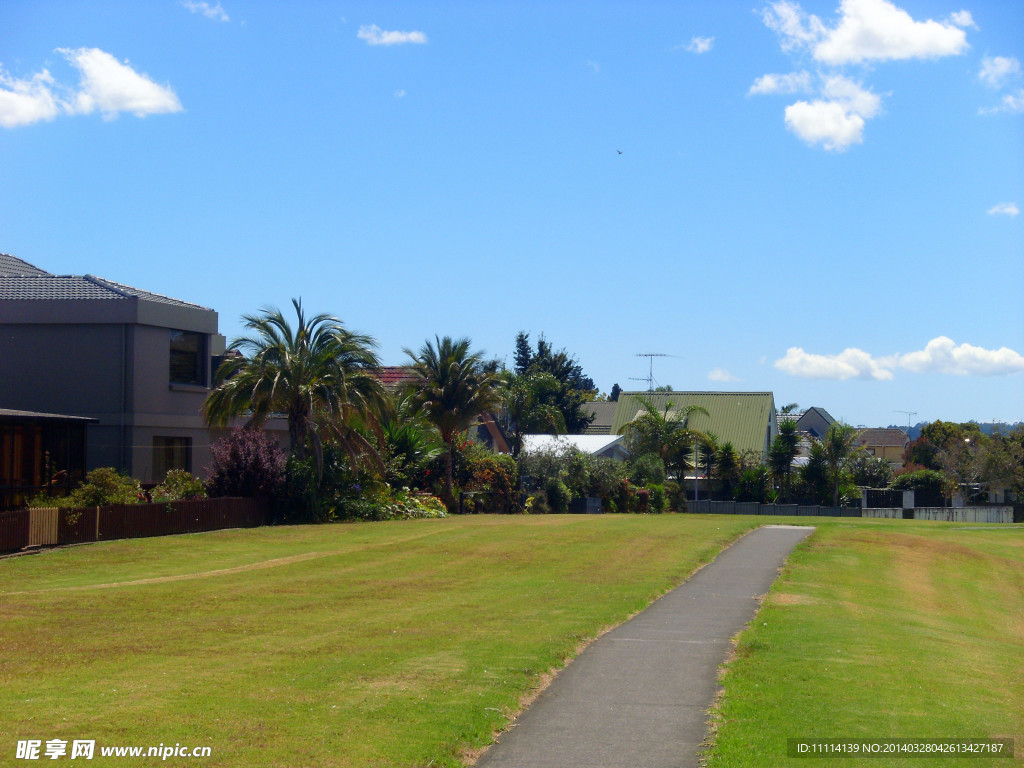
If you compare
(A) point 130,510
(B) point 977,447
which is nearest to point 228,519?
(A) point 130,510

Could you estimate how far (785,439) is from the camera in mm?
55469

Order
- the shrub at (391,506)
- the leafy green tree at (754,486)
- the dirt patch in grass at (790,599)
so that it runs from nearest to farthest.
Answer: the dirt patch in grass at (790,599), the shrub at (391,506), the leafy green tree at (754,486)

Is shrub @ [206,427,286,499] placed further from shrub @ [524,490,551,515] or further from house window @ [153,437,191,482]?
shrub @ [524,490,551,515]

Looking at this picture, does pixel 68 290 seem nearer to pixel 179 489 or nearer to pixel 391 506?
pixel 179 489

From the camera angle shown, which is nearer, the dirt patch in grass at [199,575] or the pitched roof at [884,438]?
the dirt patch in grass at [199,575]

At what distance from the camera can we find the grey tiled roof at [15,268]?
39156mm

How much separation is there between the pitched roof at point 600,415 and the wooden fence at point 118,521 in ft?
178

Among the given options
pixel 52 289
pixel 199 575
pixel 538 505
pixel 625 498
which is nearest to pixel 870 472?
pixel 625 498

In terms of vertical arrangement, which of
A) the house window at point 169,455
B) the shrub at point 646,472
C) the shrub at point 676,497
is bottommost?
the shrub at point 676,497

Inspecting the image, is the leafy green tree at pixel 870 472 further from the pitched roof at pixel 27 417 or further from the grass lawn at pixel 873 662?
the pitched roof at pixel 27 417

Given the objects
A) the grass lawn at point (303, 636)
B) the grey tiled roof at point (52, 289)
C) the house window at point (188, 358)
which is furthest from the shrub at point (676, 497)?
the grey tiled roof at point (52, 289)

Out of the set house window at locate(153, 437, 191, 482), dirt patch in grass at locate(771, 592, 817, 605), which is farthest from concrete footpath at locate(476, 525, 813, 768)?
house window at locate(153, 437, 191, 482)

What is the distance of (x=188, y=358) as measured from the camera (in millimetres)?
36062

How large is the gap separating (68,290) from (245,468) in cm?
1052
